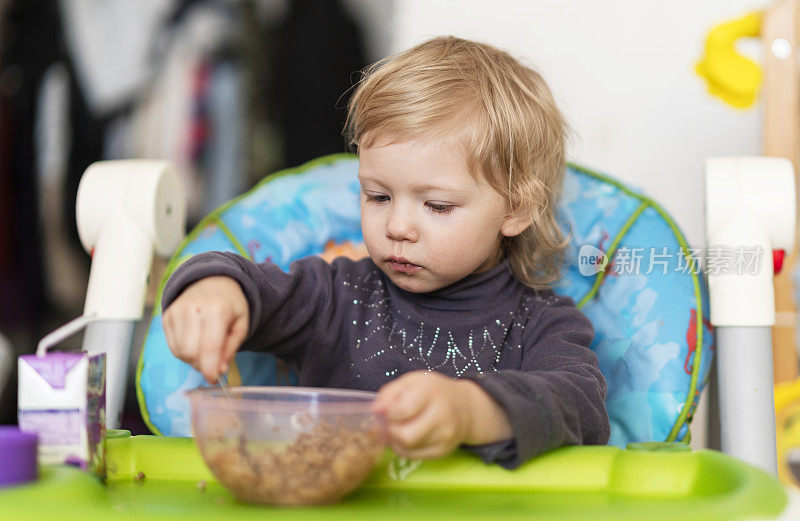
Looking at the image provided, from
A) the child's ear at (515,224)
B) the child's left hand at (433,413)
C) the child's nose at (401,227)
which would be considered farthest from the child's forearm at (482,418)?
the child's ear at (515,224)

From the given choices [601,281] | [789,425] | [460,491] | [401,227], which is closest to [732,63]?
[601,281]

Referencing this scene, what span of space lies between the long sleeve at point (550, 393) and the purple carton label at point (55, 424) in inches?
10.9

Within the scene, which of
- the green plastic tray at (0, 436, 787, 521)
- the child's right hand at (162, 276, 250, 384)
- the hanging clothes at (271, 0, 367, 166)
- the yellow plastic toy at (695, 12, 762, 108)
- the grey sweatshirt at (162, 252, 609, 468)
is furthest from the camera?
the hanging clothes at (271, 0, 367, 166)

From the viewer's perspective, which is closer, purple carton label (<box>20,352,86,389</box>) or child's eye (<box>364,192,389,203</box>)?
purple carton label (<box>20,352,86,389</box>)

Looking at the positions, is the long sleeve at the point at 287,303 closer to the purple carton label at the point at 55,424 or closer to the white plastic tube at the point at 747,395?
the purple carton label at the point at 55,424

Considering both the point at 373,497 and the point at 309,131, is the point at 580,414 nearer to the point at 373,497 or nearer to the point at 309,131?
the point at 373,497

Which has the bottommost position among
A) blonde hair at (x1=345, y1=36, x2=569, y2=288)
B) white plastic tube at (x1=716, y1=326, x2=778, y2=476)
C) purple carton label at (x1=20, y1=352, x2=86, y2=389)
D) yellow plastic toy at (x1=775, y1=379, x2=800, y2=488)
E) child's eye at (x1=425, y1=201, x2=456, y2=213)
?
yellow plastic toy at (x1=775, y1=379, x2=800, y2=488)

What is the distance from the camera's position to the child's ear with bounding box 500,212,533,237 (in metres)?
0.98

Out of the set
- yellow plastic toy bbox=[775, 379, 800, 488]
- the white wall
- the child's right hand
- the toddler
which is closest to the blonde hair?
the toddler

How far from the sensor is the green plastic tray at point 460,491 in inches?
20.1

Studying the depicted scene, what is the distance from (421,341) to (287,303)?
0.50ft

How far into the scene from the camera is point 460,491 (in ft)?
2.12

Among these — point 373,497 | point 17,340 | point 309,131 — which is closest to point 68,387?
point 373,497

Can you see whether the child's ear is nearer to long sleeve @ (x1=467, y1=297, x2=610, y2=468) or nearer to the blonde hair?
the blonde hair
